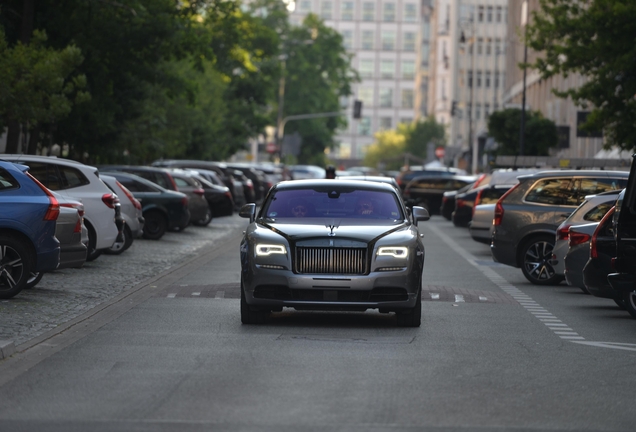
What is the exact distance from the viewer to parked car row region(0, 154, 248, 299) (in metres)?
16.4

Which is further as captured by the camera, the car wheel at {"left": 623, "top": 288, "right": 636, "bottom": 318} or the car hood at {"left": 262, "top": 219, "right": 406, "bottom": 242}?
the car wheel at {"left": 623, "top": 288, "right": 636, "bottom": 318}

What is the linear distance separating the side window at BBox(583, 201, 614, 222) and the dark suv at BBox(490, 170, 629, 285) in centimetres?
254

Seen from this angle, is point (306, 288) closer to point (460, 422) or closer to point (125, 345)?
point (125, 345)

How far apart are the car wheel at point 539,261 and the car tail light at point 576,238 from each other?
359cm

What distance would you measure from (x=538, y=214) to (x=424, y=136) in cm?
12602

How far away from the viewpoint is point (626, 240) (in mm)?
14148

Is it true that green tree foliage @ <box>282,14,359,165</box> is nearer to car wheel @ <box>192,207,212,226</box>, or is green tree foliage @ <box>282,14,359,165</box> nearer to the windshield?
car wheel @ <box>192,207,212,226</box>

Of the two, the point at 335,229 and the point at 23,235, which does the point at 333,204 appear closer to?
the point at 335,229

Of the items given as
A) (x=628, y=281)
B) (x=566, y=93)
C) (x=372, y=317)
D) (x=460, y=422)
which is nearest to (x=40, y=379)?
(x=460, y=422)

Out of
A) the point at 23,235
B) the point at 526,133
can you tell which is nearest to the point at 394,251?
the point at 23,235

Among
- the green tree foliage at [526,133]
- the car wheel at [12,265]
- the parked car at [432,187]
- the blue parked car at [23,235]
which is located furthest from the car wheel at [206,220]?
the green tree foliage at [526,133]

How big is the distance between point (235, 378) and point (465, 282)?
440 inches

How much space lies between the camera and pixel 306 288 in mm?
13641

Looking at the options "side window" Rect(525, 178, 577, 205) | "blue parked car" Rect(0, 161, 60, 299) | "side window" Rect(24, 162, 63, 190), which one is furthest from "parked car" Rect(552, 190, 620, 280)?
"side window" Rect(24, 162, 63, 190)
